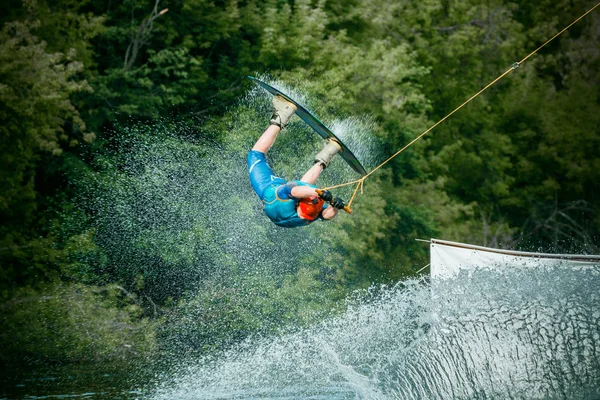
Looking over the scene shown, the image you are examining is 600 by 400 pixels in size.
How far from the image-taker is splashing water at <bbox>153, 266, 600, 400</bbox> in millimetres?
7129

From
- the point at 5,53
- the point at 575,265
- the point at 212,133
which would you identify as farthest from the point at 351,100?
the point at 575,265

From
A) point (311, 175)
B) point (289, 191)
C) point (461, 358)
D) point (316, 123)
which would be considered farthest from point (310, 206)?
point (461, 358)

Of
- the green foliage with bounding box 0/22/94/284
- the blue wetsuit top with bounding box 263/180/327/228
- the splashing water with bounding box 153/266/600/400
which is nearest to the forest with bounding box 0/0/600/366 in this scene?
the green foliage with bounding box 0/22/94/284

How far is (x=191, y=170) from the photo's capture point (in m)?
14.0

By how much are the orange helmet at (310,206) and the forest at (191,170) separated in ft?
19.8

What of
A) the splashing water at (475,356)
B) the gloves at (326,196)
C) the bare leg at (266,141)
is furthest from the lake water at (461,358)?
the bare leg at (266,141)

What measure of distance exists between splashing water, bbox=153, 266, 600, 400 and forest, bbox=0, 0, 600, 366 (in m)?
4.62

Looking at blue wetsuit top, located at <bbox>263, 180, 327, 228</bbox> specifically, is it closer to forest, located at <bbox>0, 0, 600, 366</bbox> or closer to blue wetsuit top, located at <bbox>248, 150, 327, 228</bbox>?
blue wetsuit top, located at <bbox>248, 150, 327, 228</bbox>

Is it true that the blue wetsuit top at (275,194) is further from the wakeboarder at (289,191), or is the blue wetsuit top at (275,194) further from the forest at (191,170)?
the forest at (191,170)

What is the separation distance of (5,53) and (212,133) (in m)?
3.83

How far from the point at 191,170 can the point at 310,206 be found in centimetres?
707

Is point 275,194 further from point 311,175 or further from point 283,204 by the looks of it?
point 311,175

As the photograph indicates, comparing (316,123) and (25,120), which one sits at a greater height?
(316,123)

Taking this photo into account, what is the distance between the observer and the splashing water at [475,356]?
7.13 meters
